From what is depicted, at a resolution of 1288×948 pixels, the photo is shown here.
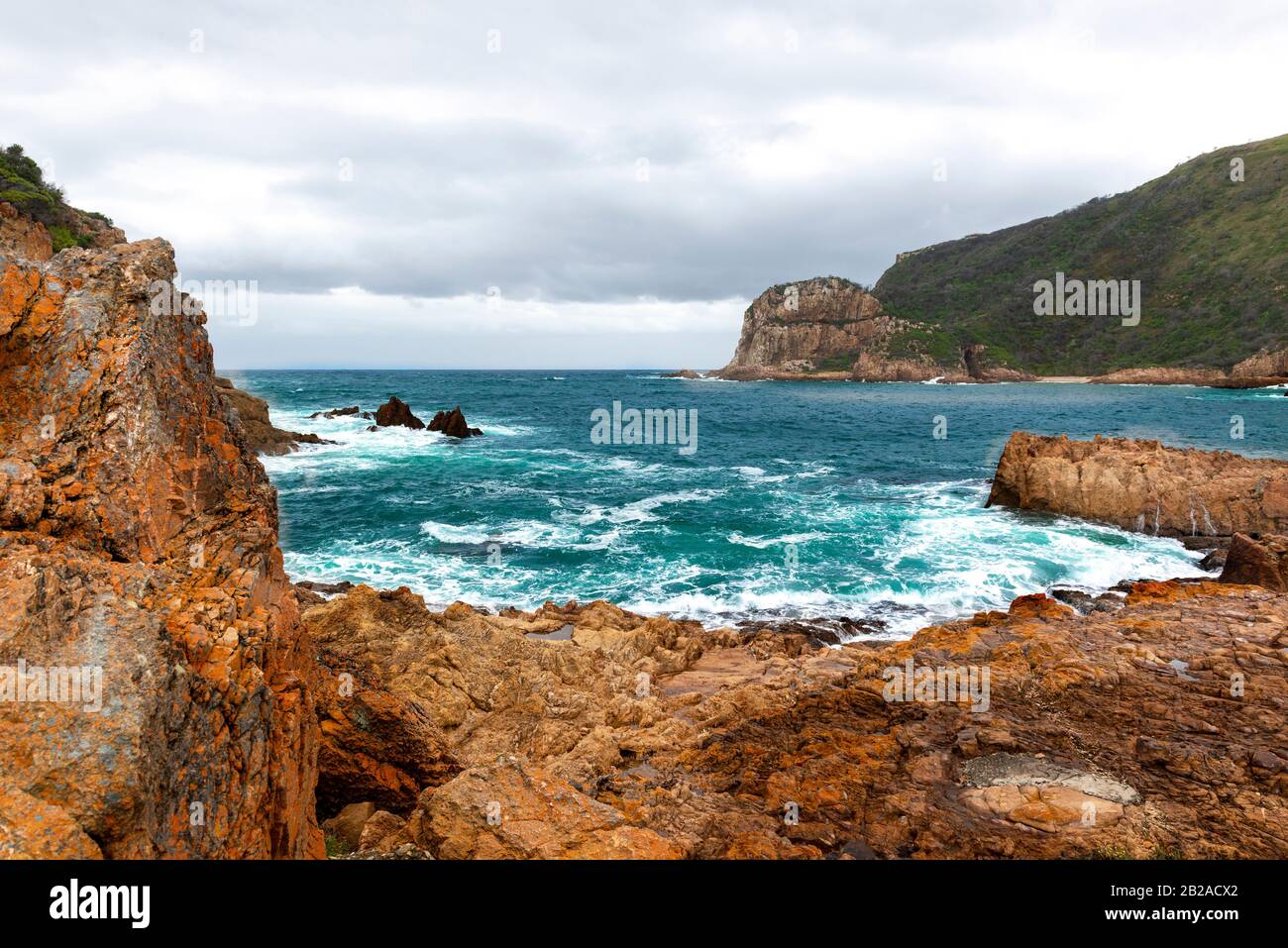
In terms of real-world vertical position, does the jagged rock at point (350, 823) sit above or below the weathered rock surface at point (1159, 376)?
below

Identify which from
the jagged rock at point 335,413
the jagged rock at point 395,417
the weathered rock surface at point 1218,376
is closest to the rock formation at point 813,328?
the weathered rock surface at point 1218,376

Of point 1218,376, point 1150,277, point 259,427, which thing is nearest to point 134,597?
point 259,427

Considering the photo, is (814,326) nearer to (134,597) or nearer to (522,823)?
(522,823)

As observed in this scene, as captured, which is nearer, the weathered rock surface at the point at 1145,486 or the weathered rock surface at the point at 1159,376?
the weathered rock surface at the point at 1145,486

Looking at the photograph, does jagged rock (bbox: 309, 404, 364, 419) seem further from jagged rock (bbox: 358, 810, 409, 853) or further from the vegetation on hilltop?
jagged rock (bbox: 358, 810, 409, 853)

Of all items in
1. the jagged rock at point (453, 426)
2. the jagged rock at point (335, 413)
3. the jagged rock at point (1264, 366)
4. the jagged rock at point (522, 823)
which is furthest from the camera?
the jagged rock at point (1264, 366)

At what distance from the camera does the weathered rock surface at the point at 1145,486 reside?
2336 cm

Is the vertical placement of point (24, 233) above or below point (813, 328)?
below

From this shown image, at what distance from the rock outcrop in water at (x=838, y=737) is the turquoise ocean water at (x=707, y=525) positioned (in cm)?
522

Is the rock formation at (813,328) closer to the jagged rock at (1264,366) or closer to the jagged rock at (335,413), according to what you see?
the jagged rock at (1264,366)

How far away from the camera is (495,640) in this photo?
11.6 m

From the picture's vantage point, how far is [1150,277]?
134 m

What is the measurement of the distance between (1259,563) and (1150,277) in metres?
155

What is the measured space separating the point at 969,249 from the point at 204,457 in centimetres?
22853
